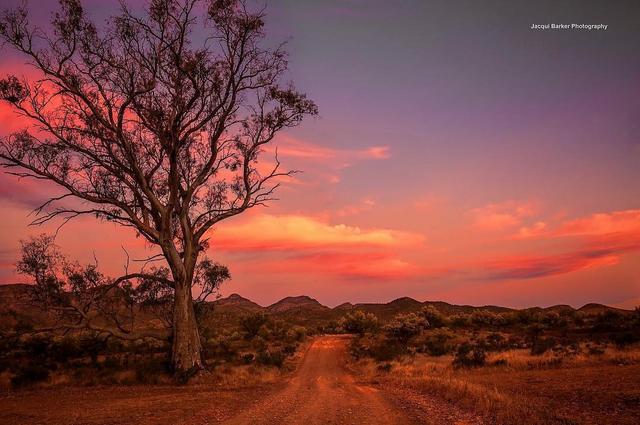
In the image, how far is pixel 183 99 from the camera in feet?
62.9

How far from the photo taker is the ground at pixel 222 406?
30.8 ft

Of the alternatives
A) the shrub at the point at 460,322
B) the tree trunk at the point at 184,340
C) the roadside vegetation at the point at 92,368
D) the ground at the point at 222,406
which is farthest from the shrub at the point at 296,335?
the ground at the point at 222,406

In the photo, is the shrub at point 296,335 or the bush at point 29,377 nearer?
the bush at point 29,377

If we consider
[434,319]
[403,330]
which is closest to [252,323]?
[403,330]

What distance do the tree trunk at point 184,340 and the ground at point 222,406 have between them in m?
1.49

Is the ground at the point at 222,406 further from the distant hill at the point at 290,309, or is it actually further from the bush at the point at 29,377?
the distant hill at the point at 290,309

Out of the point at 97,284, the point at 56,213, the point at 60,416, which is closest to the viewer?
the point at 60,416

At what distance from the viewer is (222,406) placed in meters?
11.3

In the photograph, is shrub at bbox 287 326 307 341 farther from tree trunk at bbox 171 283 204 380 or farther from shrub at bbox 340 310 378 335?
tree trunk at bbox 171 283 204 380

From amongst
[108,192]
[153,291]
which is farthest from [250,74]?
[153,291]

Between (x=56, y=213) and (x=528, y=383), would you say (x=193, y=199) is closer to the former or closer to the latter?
(x=56, y=213)

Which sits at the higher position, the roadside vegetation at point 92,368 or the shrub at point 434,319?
the roadside vegetation at point 92,368

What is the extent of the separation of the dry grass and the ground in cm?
97

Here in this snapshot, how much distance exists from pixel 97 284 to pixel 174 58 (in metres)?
11.6
